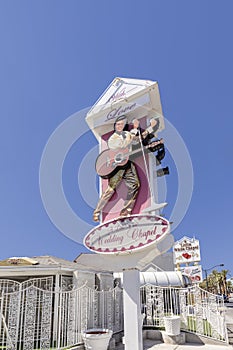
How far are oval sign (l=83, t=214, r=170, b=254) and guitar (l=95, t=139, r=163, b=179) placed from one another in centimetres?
132

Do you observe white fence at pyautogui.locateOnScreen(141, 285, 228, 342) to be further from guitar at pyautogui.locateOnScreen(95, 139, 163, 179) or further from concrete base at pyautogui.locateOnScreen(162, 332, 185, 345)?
guitar at pyautogui.locateOnScreen(95, 139, 163, 179)

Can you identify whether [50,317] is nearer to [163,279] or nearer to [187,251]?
[163,279]

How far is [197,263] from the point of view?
22.8 m

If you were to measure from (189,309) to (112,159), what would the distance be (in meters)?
7.68

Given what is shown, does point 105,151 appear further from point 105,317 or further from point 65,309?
point 105,317

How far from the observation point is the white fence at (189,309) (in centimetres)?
991

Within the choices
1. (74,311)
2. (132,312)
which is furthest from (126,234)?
(74,311)

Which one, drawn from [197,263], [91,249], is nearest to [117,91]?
[91,249]

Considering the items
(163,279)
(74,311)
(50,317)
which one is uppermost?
(163,279)

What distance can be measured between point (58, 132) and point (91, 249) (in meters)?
3.11

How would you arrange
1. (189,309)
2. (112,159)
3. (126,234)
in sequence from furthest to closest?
(189,309), (112,159), (126,234)

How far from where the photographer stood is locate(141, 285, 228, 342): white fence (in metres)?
9.91

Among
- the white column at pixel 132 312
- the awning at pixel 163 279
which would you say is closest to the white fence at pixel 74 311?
the white column at pixel 132 312

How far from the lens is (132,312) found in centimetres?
595
